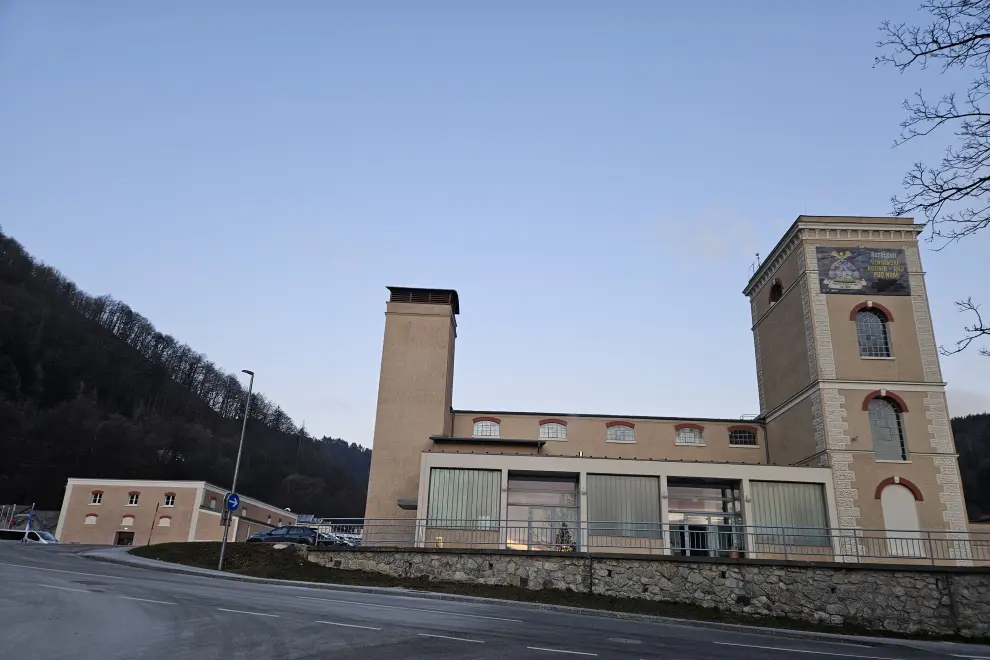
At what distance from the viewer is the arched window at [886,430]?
2955 centimetres

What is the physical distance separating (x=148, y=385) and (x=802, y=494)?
92902 mm

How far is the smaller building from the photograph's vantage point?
47.5 meters

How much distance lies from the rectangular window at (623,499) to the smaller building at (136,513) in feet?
103

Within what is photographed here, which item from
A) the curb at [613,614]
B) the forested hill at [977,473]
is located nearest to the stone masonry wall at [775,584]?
the curb at [613,614]

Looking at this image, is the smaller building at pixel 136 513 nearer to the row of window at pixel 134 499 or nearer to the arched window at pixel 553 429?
the row of window at pixel 134 499

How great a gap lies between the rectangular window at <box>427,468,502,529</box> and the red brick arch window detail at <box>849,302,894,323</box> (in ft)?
59.3

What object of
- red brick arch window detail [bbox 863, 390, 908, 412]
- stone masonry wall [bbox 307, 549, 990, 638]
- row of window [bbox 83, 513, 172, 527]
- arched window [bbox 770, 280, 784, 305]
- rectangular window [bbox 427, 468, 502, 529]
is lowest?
stone masonry wall [bbox 307, 549, 990, 638]

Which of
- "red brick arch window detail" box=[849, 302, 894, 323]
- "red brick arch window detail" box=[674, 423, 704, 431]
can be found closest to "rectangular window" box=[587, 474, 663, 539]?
"red brick arch window detail" box=[674, 423, 704, 431]

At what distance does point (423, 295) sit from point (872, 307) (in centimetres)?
2200

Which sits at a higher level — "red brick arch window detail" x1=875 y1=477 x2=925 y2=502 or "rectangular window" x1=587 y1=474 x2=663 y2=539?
"red brick arch window detail" x1=875 y1=477 x2=925 y2=502

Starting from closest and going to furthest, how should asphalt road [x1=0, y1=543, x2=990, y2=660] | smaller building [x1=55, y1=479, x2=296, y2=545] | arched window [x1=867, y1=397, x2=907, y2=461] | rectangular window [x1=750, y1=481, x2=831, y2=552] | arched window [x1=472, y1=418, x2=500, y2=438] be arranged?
asphalt road [x1=0, y1=543, x2=990, y2=660], rectangular window [x1=750, y1=481, x2=831, y2=552], arched window [x1=867, y1=397, x2=907, y2=461], arched window [x1=472, y1=418, x2=500, y2=438], smaller building [x1=55, y1=479, x2=296, y2=545]

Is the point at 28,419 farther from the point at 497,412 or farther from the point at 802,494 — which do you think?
the point at 802,494

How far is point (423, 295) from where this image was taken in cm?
3647

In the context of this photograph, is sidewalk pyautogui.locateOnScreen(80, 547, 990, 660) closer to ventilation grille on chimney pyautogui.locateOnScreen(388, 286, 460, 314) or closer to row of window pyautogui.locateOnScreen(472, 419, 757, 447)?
row of window pyautogui.locateOnScreen(472, 419, 757, 447)
